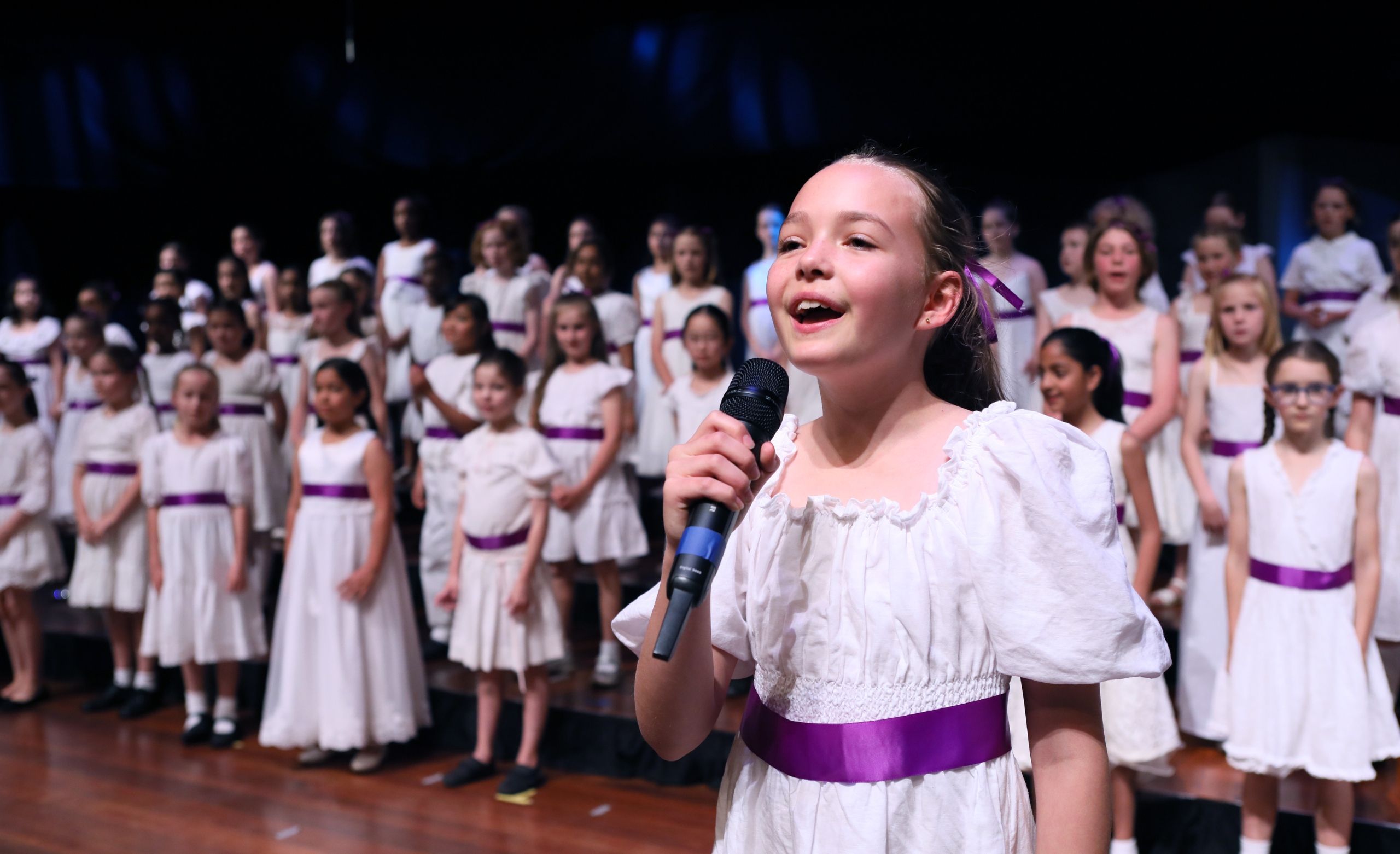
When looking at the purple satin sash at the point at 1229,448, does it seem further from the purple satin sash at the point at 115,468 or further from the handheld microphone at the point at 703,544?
the purple satin sash at the point at 115,468

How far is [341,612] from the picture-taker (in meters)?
3.54

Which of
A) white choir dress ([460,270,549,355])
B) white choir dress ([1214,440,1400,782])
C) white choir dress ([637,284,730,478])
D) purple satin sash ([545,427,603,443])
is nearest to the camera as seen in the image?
white choir dress ([1214,440,1400,782])

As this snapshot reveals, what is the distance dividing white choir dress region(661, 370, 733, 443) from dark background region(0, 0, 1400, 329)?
6.79 ft

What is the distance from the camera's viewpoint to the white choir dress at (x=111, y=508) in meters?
4.27

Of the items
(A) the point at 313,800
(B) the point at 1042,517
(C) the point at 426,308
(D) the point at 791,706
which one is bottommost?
(A) the point at 313,800

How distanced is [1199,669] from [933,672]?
2.48 metres

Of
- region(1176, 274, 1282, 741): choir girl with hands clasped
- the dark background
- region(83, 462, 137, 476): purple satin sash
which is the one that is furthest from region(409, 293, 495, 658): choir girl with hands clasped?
region(1176, 274, 1282, 741): choir girl with hands clasped

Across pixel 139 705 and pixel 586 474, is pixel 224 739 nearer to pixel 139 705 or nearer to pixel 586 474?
pixel 139 705

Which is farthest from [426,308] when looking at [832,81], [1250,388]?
[1250,388]

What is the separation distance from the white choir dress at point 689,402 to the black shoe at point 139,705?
2.19 m

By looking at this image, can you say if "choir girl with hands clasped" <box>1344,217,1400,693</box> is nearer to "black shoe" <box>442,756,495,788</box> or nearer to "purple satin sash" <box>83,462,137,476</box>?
"black shoe" <box>442,756,495,788</box>

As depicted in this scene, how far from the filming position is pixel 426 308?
527cm

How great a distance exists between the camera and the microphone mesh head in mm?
961

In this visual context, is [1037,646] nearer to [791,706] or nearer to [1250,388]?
[791,706]
